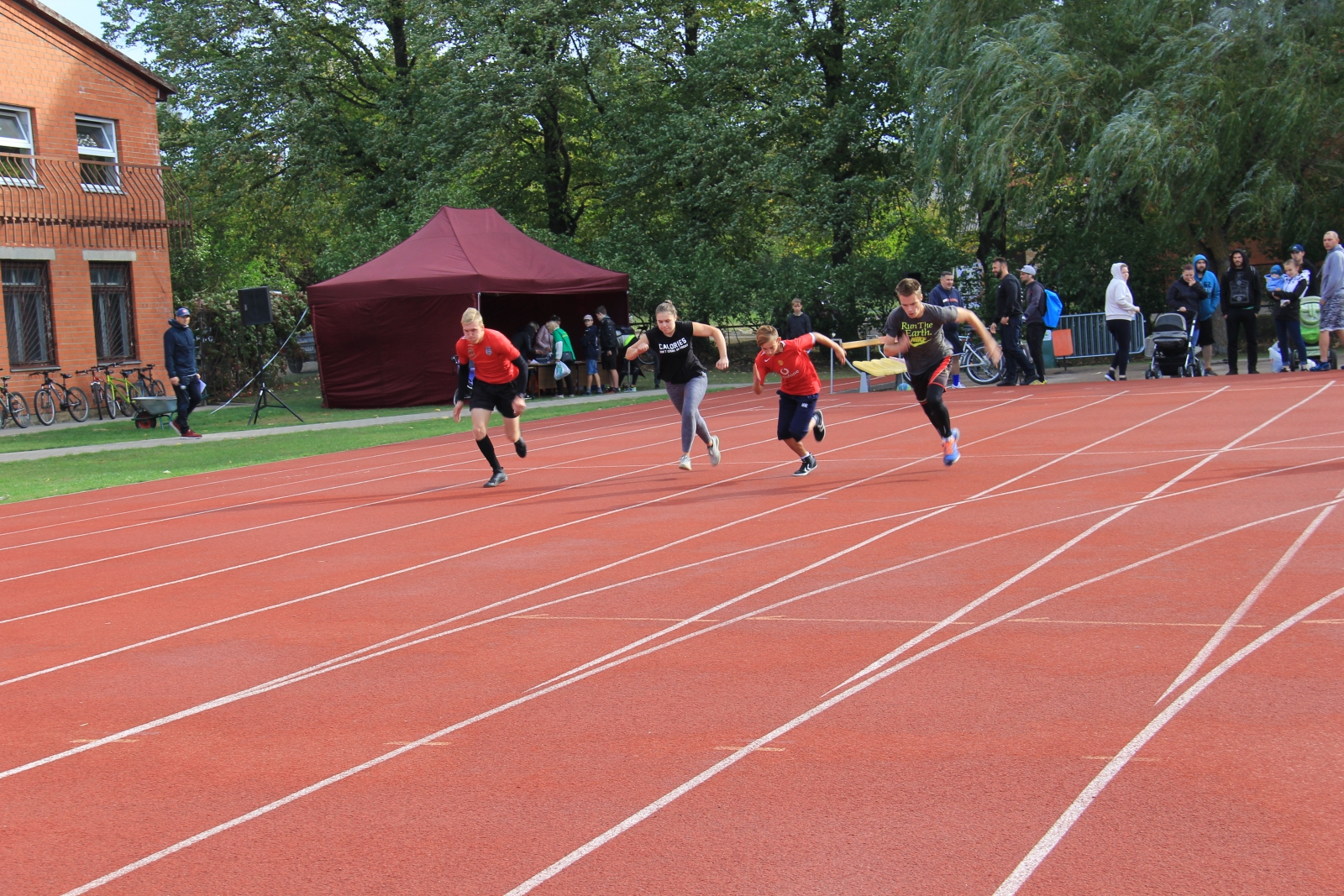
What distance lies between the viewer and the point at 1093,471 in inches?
424

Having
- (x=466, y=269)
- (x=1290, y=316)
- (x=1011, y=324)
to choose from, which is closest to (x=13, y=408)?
(x=466, y=269)

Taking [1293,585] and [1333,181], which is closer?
[1293,585]

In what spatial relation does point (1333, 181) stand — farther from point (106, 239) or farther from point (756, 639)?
point (106, 239)

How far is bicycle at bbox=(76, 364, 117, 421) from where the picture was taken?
2638cm

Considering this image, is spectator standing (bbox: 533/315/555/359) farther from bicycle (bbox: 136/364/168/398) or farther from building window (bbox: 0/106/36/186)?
building window (bbox: 0/106/36/186)

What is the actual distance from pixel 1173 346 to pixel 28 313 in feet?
70.9

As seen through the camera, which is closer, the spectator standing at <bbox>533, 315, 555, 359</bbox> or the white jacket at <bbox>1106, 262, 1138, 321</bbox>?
the white jacket at <bbox>1106, 262, 1138, 321</bbox>

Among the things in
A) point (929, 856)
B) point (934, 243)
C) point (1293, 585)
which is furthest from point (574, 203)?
point (929, 856)

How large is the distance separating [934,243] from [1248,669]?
2632 centimetres

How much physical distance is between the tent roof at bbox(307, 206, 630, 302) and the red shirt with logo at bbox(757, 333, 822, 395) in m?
14.5

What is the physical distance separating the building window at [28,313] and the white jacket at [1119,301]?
2048 centimetres

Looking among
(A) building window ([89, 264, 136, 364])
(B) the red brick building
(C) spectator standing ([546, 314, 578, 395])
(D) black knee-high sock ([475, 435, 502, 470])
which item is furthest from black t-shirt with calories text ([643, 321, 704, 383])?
(A) building window ([89, 264, 136, 364])

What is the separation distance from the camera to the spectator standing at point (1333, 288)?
16859 millimetres

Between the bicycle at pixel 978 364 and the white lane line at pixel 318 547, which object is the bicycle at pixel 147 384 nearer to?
the bicycle at pixel 978 364
